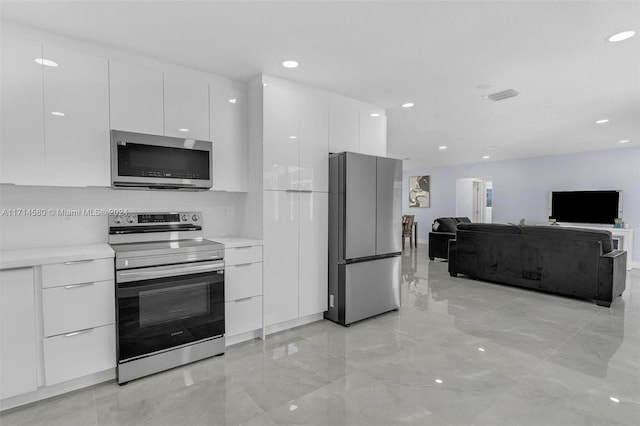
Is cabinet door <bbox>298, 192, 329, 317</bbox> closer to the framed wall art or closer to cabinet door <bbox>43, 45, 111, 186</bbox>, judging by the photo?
cabinet door <bbox>43, 45, 111, 186</bbox>

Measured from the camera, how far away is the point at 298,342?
303 centimetres

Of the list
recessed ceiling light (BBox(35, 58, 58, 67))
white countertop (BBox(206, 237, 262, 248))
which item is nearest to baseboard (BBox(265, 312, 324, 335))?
white countertop (BBox(206, 237, 262, 248))

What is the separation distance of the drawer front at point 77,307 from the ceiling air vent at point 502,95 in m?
4.11

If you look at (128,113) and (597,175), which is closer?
(128,113)

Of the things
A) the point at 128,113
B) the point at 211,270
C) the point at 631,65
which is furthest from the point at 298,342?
the point at 631,65

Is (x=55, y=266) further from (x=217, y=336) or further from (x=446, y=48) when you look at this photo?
(x=446, y=48)

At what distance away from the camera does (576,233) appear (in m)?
4.34

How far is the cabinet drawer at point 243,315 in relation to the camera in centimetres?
290

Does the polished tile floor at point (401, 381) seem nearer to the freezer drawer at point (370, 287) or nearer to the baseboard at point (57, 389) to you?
the baseboard at point (57, 389)

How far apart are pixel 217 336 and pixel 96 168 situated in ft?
5.42

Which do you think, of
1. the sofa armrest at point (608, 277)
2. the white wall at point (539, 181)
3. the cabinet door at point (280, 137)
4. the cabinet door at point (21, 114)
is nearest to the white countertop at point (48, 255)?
the cabinet door at point (21, 114)

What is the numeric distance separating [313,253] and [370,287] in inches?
29.6

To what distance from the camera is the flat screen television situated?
277 inches

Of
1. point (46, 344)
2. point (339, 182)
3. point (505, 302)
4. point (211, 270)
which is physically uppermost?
point (339, 182)
